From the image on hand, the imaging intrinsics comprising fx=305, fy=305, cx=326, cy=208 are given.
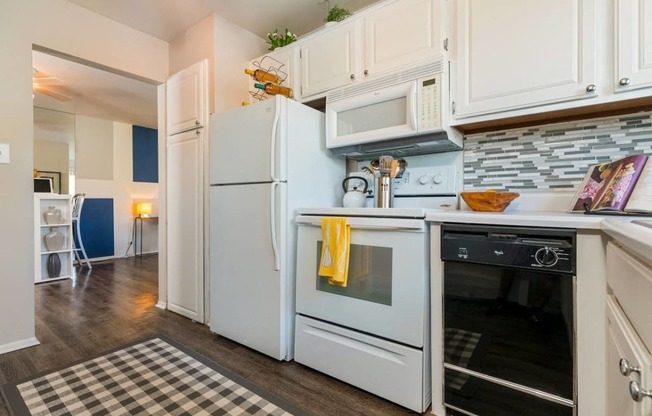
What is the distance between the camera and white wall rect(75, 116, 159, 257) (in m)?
5.23

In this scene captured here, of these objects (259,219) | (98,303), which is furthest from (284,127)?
(98,303)

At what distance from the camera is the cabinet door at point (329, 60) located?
201 cm

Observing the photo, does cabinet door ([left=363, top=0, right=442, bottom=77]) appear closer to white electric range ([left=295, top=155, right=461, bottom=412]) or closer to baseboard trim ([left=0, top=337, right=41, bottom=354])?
white electric range ([left=295, top=155, right=461, bottom=412])

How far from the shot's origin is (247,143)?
2.04 meters

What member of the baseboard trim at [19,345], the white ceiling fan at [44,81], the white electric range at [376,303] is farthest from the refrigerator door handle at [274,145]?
the white ceiling fan at [44,81]

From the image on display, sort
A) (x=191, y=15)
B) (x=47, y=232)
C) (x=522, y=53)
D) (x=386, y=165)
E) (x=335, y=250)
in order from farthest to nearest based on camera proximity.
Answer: (x=47, y=232) < (x=191, y=15) < (x=386, y=165) < (x=335, y=250) < (x=522, y=53)

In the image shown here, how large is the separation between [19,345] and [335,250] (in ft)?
7.46

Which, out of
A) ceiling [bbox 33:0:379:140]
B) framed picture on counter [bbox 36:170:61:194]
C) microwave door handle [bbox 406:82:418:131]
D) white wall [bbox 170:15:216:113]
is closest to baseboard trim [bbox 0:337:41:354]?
white wall [bbox 170:15:216:113]

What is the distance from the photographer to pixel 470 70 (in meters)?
1.62

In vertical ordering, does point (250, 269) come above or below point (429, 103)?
below

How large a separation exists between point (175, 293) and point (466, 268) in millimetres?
2502

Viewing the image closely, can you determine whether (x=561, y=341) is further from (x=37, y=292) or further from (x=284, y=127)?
(x=37, y=292)

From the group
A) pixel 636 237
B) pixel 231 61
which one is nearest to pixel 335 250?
pixel 636 237

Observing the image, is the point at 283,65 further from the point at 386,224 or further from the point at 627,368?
the point at 627,368
